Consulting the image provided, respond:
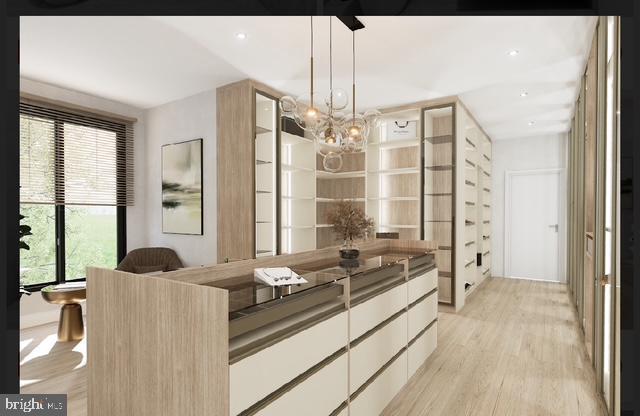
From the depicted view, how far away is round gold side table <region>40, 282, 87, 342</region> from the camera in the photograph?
355 centimetres

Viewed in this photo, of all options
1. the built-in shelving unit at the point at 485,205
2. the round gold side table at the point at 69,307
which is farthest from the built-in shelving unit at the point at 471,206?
the round gold side table at the point at 69,307

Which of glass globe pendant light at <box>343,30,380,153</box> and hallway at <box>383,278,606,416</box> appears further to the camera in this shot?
glass globe pendant light at <box>343,30,380,153</box>

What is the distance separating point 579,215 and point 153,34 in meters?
4.63

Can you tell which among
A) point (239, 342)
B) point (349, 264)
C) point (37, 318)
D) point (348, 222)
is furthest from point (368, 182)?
point (37, 318)

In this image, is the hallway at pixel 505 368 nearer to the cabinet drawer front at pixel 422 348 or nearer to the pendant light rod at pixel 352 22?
the cabinet drawer front at pixel 422 348

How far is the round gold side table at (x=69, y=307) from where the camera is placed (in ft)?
11.7

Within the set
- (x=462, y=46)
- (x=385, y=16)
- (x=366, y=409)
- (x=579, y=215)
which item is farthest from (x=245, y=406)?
(x=579, y=215)

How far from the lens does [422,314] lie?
3023mm

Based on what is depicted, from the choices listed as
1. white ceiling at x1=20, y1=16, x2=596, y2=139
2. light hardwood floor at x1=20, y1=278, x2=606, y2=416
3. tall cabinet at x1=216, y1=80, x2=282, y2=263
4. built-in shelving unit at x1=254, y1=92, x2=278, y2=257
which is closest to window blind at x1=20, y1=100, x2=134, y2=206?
white ceiling at x1=20, y1=16, x2=596, y2=139

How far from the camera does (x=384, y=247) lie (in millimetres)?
3422

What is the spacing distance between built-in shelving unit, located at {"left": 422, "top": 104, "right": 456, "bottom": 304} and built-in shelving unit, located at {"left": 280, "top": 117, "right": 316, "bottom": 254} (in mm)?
1576

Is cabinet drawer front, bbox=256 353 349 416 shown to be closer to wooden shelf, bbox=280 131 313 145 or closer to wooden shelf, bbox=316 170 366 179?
wooden shelf, bbox=280 131 313 145

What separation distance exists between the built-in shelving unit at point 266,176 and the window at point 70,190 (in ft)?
7.45

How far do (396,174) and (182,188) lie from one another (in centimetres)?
306
